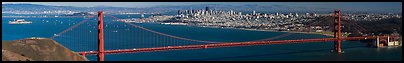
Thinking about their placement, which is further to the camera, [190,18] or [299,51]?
[190,18]

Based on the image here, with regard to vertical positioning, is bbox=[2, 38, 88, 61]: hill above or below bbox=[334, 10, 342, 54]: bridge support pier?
above

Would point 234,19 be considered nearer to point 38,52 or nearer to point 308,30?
point 308,30

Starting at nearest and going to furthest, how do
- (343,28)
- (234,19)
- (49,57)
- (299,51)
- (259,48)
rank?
(49,57), (299,51), (259,48), (343,28), (234,19)

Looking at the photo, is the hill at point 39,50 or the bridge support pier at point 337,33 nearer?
the hill at point 39,50

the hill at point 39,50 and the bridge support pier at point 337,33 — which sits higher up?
the hill at point 39,50

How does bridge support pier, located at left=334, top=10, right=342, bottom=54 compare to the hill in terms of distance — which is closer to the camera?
the hill

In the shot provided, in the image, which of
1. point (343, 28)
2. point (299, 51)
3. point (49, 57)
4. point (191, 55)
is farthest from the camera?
point (343, 28)

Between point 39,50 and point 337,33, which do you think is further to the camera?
point 337,33

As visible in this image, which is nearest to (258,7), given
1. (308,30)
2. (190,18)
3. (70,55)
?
(190,18)

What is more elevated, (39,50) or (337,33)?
(39,50)
